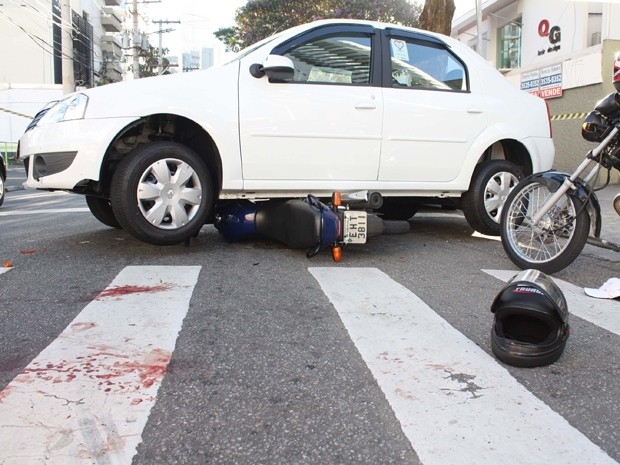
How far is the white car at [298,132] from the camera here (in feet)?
13.9

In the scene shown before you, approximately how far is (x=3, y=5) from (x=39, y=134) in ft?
144

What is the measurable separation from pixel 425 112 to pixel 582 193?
1.54 meters

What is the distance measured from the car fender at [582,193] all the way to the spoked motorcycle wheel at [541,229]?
4 centimetres

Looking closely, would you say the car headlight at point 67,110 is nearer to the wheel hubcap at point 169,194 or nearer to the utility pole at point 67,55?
the wheel hubcap at point 169,194

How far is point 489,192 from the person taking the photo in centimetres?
541

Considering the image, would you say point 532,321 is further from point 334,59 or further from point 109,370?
point 334,59

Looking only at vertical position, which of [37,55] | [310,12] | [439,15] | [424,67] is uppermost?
[37,55]

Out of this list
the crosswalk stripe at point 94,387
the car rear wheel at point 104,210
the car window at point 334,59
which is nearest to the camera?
the crosswalk stripe at point 94,387

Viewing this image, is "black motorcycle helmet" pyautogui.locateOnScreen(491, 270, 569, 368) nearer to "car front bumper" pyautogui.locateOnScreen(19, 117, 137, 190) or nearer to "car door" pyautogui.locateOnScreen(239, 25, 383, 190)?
"car door" pyautogui.locateOnScreen(239, 25, 383, 190)

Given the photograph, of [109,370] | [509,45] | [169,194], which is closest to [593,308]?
[109,370]

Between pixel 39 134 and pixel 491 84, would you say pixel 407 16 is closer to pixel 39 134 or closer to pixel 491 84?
pixel 491 84

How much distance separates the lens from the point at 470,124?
5211 mm

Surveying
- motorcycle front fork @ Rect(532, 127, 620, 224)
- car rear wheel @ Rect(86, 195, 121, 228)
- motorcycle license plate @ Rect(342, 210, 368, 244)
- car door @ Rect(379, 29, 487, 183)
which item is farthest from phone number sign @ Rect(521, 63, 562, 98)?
car rear wheel @ Rect(86, 195, 121, 228)

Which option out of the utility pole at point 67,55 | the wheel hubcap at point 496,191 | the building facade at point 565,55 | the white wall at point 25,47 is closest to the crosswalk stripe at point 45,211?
the wheel hubcap at point 496,191
